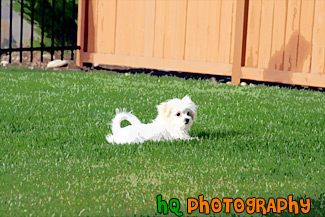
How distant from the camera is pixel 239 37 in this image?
12.3 m

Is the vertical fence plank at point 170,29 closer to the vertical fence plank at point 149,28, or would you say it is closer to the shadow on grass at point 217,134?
the vertical fence plank at point 149,28

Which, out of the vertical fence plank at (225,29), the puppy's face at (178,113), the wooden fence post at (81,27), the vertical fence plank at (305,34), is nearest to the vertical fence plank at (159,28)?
the vertical fence plank at (225,29)

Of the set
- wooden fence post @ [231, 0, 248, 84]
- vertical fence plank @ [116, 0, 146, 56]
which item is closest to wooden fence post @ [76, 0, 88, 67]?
vertical fence plank @ [116, 0, 146, 56]

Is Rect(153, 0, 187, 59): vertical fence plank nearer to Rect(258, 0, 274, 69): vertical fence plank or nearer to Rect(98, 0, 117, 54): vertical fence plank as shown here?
Rect(98, 0, 117, 54): vertical fence plank

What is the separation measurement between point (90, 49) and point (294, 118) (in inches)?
274

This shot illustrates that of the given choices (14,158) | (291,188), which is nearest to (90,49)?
(14,158)

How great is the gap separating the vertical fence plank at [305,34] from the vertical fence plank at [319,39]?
69 mm

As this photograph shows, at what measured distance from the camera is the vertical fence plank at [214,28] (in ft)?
41.4

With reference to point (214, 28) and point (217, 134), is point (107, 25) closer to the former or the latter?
point (214, 28)

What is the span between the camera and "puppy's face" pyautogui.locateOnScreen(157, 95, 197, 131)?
21.6ft

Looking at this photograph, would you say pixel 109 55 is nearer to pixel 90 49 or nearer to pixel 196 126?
pixel 90 49

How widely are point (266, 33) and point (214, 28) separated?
1011 mm

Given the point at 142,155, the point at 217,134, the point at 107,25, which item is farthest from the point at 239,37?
the point at 142,155

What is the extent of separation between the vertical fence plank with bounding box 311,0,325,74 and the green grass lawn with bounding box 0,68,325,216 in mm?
1515
